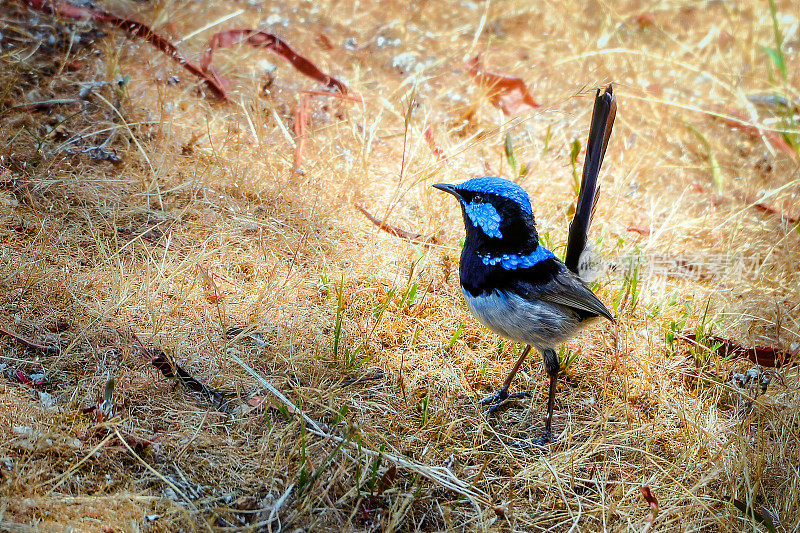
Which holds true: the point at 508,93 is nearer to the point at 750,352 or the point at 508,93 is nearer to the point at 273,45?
the point at 273,45

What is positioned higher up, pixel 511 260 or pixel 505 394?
pixel 511 260

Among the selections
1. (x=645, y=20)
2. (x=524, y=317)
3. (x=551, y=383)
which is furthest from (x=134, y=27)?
(x=645, y=20)

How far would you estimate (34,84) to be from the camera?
174 inches

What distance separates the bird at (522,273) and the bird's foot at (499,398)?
0.75 ft

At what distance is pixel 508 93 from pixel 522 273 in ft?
7.70

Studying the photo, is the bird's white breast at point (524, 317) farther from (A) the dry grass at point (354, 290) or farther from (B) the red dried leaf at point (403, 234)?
(B) the red dried leaf at point (403, 234)

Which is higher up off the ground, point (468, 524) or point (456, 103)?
point (456, 103)

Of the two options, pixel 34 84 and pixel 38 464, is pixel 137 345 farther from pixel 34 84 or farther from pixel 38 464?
pixel 34 84

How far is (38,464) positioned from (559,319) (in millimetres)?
2099

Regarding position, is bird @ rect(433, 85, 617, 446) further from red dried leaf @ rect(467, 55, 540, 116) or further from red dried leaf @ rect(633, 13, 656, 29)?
red dried leaf @ rect(633, 13, 656, 29)

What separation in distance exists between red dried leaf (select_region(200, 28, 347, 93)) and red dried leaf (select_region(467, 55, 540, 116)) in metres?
1.05

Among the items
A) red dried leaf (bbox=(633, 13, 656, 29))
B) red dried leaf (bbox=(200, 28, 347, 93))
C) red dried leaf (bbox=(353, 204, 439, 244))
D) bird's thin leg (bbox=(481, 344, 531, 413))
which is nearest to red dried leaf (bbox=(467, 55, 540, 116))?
red dried leaf (bbox=(200, 28, 347, 93))

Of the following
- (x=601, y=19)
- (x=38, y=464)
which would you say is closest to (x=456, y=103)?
(x=601, y=19)

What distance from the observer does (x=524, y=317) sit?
3115 millimetres
